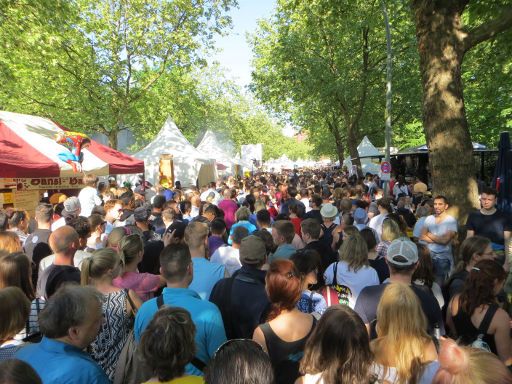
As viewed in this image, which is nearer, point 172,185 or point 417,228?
point 417,228

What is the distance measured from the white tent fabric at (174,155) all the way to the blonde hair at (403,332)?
15825 mm

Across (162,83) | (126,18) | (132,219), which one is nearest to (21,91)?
(126,18)

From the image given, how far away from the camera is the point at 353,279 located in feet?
13.0

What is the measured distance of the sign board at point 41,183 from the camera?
10.6 m

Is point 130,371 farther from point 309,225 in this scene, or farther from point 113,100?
point 113,100

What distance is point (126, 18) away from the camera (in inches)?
768

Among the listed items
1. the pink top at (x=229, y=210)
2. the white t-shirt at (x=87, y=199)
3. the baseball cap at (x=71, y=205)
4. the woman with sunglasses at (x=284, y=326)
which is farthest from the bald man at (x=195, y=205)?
the woman with sunglasses at (x=284, y=326)

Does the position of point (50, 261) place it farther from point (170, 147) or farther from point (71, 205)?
point (170, 147)

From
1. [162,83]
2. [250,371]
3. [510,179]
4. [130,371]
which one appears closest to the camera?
[250,371]

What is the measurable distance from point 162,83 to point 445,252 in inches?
929

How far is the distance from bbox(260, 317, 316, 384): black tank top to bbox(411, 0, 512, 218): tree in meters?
5.47

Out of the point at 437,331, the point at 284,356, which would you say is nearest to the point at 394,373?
the point at 284,356

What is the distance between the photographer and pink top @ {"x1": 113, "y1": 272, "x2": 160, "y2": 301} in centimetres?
366

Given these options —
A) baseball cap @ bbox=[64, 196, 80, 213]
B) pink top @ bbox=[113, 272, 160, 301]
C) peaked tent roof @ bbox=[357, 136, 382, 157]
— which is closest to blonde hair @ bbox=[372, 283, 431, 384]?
pink top @ bbox=[113, 272, 160, 301]
